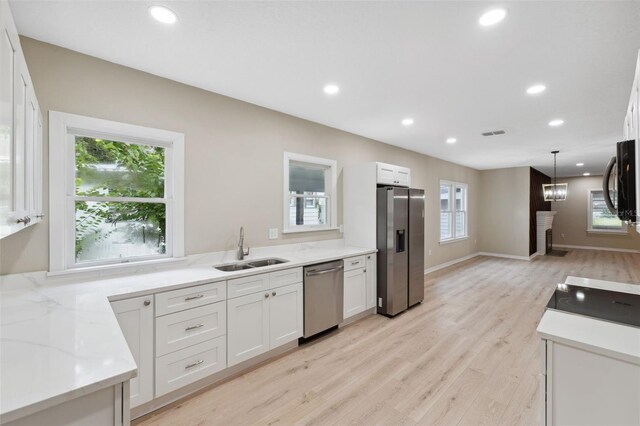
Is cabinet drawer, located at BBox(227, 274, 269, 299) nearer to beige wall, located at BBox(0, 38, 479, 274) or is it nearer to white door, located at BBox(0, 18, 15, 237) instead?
beige wall, located at BBox(0, 38, 479, 274)

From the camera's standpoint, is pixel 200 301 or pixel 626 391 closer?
pixel 626 391

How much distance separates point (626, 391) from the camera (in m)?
1.14

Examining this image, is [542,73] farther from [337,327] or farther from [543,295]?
[543,295]

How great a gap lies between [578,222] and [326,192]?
1098 centimetres

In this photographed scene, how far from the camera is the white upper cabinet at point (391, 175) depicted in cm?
403

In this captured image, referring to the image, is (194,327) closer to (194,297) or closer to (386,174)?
(194,297)

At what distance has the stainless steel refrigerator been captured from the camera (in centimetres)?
393

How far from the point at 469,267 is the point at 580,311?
19.9 ft

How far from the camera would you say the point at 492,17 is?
73.7 inches

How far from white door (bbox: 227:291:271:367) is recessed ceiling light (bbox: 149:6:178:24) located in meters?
2.11

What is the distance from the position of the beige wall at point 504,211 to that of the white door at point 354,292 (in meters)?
6.66

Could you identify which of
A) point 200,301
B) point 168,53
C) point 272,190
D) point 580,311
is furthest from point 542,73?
point 200,301

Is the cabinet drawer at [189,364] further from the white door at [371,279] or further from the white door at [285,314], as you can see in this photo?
the white door at [371,279]

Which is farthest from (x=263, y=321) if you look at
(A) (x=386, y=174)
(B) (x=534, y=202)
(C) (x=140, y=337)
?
(B) (x=534, y=202)
